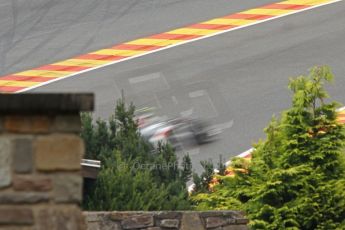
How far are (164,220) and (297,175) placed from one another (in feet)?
8.65

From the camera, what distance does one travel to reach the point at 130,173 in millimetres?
18656

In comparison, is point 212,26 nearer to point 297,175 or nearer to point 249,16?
point 249,16

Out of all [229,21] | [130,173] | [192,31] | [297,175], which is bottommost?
[297,175]

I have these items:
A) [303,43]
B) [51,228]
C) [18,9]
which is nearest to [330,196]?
[51,228]

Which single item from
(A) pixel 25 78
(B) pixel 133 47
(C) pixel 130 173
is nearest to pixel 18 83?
(A) pixel 25 78

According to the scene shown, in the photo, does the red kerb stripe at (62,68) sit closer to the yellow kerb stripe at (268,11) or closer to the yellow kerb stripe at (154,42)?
the yellow kerb stripe at (154,42)

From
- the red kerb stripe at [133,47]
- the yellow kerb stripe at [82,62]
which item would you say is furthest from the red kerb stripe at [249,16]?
the yellow kerb stripe at [82,62]

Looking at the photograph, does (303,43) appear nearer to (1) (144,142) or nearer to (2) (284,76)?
(2) (284,76)

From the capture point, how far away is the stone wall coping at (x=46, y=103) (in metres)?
6.49

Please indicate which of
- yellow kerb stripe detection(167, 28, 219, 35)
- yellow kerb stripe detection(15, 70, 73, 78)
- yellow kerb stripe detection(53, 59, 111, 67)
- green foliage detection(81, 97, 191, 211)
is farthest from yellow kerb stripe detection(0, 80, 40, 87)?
green foliage detection(81, 97, 191, 211)

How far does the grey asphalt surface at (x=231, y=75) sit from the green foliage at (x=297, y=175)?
12.0 metres

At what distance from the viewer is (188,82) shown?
3303 centimetres

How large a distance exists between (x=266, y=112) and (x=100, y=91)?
14.9 ft

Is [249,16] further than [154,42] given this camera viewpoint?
Yes
